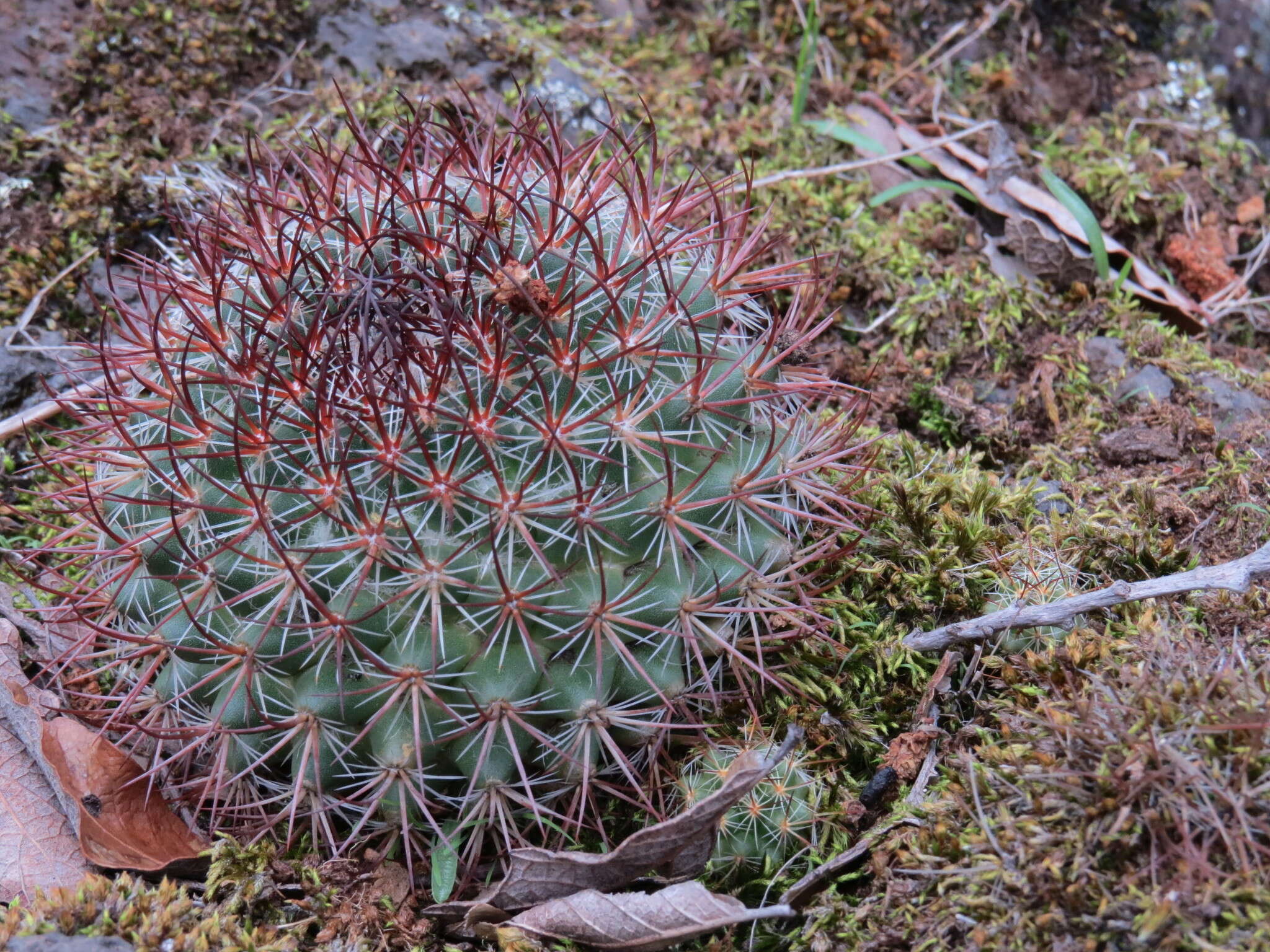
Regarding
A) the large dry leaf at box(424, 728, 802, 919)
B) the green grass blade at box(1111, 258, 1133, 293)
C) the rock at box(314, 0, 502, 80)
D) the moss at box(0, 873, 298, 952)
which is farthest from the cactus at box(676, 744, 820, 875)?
the rock at box(314, 0, 502, 80)

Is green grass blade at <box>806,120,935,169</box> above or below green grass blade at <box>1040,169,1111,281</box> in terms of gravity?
above

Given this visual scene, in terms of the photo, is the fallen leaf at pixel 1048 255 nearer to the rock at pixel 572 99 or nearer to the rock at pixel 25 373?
the rock at pixel 572 99

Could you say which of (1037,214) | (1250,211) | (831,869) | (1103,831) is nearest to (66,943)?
(831,869)

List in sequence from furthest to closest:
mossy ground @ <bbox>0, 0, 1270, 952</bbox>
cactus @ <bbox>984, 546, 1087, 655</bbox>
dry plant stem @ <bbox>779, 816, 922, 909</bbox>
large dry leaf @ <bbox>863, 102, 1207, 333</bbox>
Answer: large dry leaf @ <bbox>863, 102, 1207, 333</bbox> → cactus @ <bbox>984, 546, 1087, 655</bbox> → dry plant stem @ <bbox>779, 816, 922, 909</bbox> → mossy ground @ <bbox>0, 0, 1270, 952</bbox>

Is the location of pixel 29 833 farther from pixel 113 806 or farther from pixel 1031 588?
pixel 1031 588

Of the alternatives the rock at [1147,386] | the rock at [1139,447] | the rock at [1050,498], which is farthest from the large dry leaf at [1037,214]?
the rock at [1050,498]

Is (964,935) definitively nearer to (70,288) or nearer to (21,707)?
(21,707)

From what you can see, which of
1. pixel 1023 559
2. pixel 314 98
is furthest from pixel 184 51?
pixel 1023 559

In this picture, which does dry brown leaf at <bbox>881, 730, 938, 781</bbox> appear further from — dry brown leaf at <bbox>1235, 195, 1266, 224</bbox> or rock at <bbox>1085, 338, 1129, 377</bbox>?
dry brown leaf at <bbox>1235, 195, 1266, 224</bbox>
